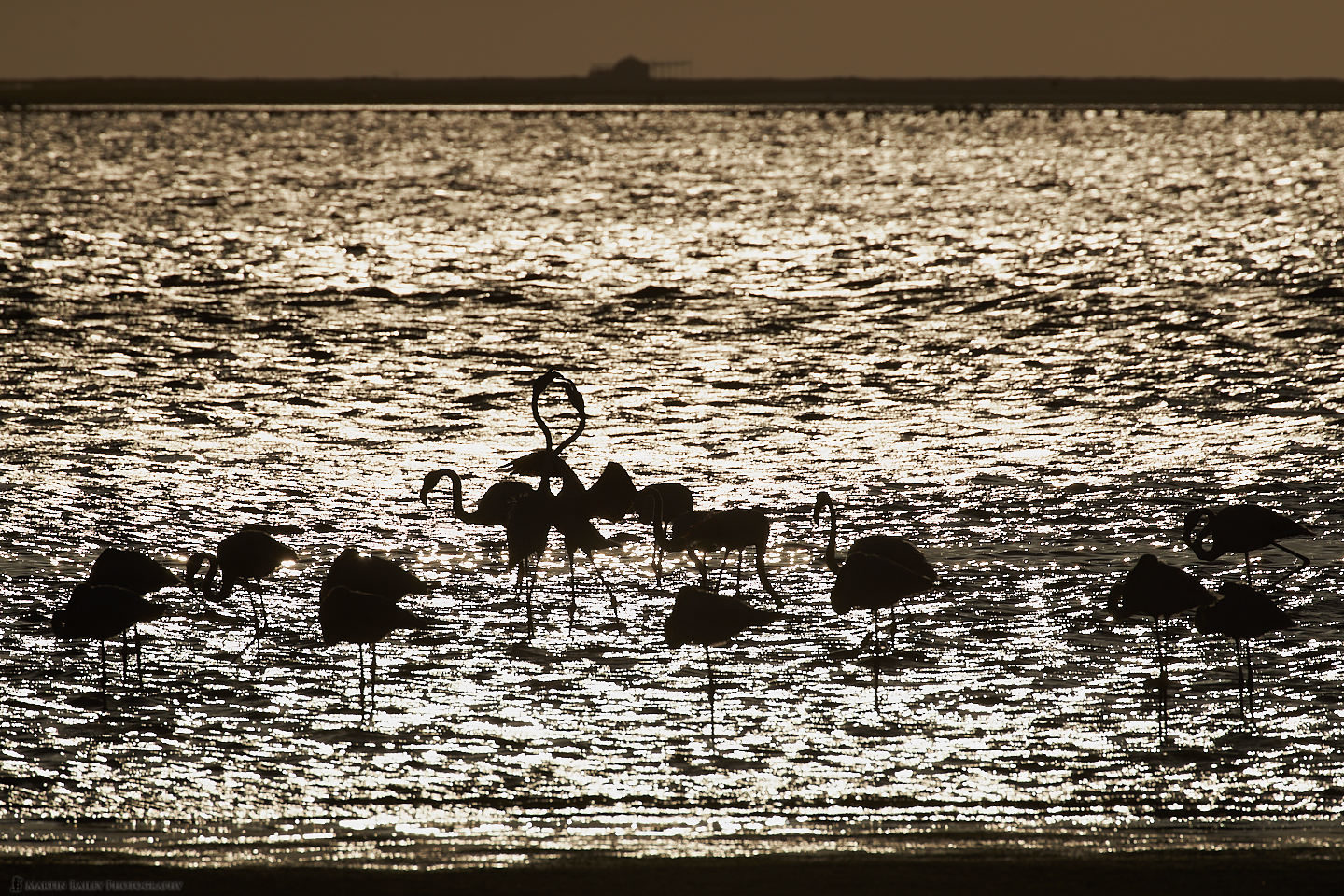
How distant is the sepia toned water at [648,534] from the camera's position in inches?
256

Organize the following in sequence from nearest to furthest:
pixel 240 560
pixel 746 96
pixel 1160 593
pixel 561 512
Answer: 1. pixel 1160 593
2. pixel 240 560
3. pixel 561 512
4. pixel 746 96

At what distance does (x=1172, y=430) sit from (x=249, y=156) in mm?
49541

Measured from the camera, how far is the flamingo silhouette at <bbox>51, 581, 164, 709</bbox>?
7.43 meters

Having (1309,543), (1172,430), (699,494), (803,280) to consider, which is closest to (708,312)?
(803,280)

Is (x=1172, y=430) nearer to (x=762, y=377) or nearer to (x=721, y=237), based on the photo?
(x=762, y=377)

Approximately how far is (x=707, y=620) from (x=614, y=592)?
161cm

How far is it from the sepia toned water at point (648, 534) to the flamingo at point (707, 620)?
273 mm

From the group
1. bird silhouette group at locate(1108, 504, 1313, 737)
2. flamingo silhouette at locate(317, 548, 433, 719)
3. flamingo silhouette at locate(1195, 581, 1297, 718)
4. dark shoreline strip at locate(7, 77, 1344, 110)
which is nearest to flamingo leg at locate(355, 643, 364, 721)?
flamingo silhouette at locate(317, 548, 433, 719)

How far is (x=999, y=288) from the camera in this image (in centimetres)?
2303

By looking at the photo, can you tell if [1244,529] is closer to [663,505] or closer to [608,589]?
[663,505]

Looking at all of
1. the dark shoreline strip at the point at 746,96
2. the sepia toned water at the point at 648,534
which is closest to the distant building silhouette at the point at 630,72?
the dark shoreline strip at the point at 746,96

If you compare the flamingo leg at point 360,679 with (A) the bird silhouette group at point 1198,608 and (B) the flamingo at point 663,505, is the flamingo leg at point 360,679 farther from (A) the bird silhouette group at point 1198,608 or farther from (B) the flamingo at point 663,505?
(A) the bird silhouette group at point 1198,608

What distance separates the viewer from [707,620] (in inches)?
298

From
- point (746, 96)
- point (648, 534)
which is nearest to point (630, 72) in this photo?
point (746, 96)
